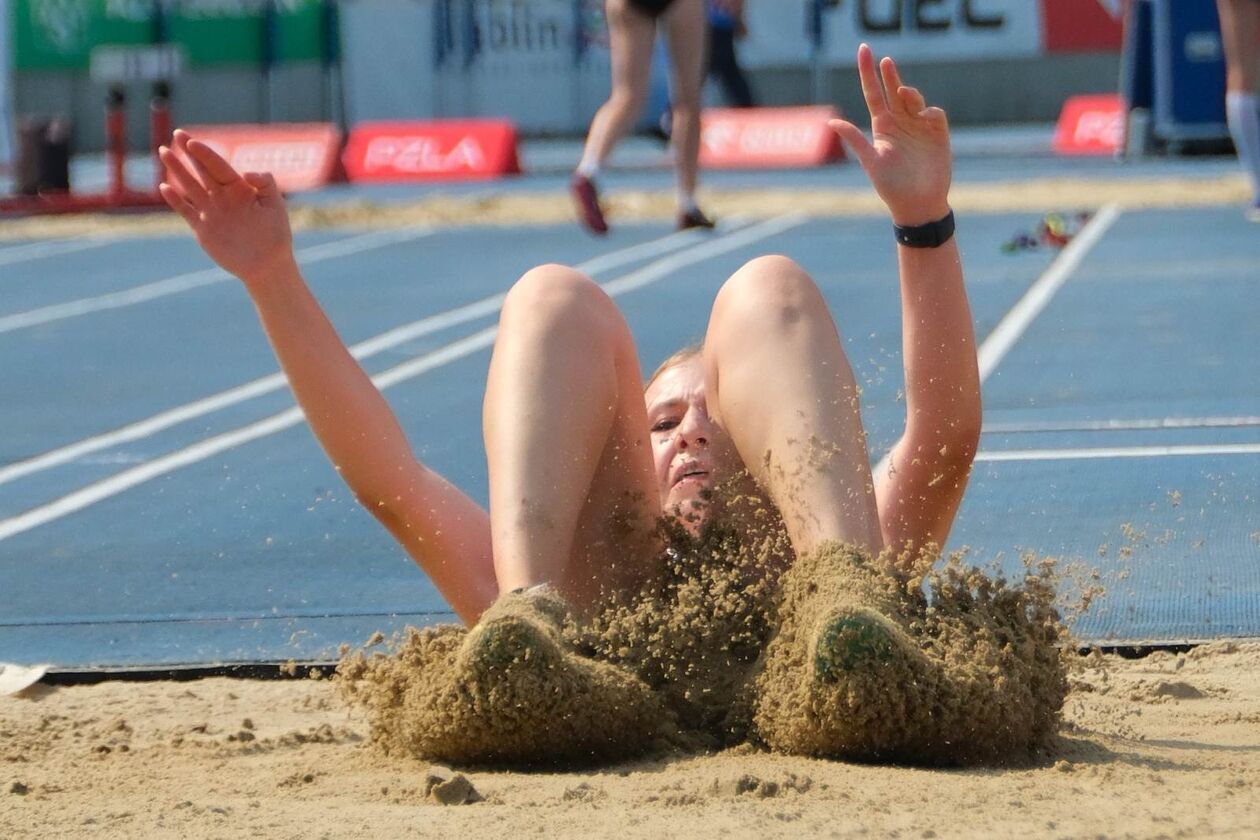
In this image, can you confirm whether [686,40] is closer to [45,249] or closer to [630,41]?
[630,41]

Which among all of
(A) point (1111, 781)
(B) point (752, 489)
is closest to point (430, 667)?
(B) point (752, 489)

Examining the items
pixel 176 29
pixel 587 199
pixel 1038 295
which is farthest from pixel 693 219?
pixel 176 29

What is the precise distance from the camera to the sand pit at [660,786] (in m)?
2.54

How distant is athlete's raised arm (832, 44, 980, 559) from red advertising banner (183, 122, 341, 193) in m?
16.3

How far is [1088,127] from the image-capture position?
806 inches

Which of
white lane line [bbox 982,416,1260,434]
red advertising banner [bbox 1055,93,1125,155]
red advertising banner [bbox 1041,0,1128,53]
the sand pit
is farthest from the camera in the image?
red advertising banner [bbox 1041,0,1128,53]

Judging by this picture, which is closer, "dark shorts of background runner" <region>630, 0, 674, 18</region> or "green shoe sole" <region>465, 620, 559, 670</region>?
"green shoe sole" <region>465, 620, 559, 670</region>

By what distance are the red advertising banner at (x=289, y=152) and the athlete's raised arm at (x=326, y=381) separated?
16.1 meters

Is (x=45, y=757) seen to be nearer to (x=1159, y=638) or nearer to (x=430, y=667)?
(x=430, y=667)

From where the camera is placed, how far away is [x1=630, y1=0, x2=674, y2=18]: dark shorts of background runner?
10.4 m

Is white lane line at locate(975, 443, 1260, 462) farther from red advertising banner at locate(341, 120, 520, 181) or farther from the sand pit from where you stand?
red advertising banner at locate(341, 120, 520, 181)

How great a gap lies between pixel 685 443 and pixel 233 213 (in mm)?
794

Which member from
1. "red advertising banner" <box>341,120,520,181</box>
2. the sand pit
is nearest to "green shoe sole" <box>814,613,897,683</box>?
the sand pit

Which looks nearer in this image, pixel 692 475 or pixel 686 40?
pixel 692 475
